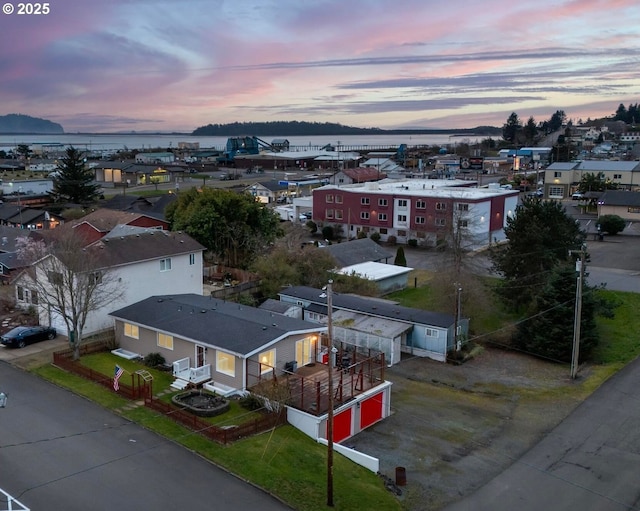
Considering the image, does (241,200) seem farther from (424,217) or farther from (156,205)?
(156,205)

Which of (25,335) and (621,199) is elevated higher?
(621,199)

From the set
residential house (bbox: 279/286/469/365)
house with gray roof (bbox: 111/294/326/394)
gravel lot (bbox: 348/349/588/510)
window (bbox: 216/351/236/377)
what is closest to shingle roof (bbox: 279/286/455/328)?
residential house (bbox: 279/286/469/365)

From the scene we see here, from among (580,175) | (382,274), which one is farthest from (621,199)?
(382,274)

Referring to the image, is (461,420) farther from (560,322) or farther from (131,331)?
(131,331)

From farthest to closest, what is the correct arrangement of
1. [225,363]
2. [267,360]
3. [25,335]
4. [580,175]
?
[580,175] → [25,335] → [225,363] → [267,360]

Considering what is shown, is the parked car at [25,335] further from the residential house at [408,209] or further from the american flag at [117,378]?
the residential house at [408,209]

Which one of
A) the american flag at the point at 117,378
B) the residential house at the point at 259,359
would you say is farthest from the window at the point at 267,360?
the american flag at the point at 117,378

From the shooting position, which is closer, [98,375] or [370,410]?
[370,410]
